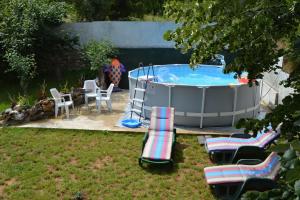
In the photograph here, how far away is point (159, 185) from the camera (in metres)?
8.66

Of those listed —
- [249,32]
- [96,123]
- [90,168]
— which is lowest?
[90,168]

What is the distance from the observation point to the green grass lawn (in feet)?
27.5

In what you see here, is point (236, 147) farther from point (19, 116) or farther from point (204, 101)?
point (19, 116)

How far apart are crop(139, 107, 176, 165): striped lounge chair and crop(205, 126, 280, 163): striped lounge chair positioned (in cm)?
111

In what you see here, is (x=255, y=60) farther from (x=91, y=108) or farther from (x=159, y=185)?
(x=91, y=108)

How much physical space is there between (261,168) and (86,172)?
4.16 m

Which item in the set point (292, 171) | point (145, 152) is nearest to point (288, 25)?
point (292, 171)

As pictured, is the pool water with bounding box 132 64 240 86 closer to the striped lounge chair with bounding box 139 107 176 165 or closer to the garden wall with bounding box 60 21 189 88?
the garden wall with bounding box 60 21 189 88

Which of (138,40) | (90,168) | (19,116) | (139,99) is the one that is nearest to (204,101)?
(139,99)

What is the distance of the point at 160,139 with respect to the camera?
34.2 ft

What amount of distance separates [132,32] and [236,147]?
9.75 metres

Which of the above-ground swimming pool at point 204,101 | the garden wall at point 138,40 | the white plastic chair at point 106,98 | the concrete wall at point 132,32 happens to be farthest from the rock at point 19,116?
the concrete wall at point 132,32

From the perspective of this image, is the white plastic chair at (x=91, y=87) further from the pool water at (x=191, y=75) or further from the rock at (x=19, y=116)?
the pool water at (x=191, y=75)

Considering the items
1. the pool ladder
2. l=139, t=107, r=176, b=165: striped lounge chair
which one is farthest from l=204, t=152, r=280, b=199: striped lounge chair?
the pool ladder
